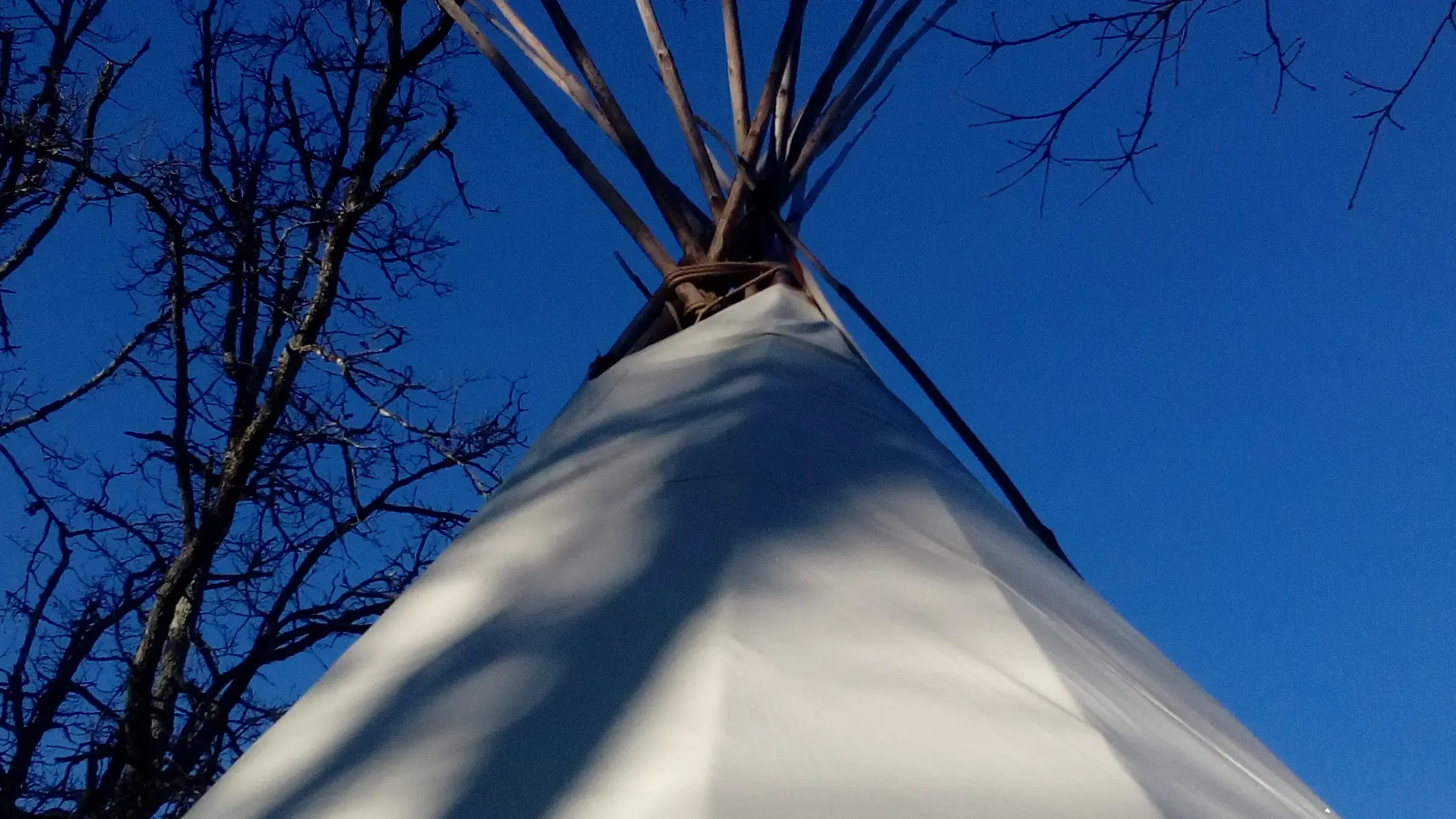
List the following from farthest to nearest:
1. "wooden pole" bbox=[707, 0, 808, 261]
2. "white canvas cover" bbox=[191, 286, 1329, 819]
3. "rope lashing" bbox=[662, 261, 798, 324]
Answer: "wooden pole" bbox=[707, 0, 808, 261], "rope lashing" bbox=[662, 261, 798, 324], "white canvas cover" bbox=[191, 286, 1329, 819]

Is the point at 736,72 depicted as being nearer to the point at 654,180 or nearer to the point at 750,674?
the point at 654,180

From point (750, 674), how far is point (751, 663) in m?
0.01

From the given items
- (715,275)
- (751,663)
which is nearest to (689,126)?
(715,275)

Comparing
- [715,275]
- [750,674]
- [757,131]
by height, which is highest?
[757,131]

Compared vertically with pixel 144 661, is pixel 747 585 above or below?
below

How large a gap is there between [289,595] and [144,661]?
102cm

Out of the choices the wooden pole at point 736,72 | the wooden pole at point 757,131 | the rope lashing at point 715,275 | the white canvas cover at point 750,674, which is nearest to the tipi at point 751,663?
the white canvas cover at point 750,674

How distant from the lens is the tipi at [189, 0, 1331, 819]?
543 mm

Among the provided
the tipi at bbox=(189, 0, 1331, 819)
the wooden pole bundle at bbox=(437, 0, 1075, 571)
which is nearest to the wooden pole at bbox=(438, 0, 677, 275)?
the wooden pole bundle at bbox=(437, 0, 1075, 571)

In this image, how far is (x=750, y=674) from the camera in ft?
1.97

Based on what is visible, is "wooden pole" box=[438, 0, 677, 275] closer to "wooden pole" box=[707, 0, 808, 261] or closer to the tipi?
"wooden pole" box=[707, 0, 808, 261]

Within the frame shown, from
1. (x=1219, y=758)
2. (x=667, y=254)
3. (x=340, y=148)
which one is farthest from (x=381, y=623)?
(x=340, y=148)

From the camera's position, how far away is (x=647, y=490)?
899 mm

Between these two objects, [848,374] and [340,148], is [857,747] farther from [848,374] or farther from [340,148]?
[340,148]
